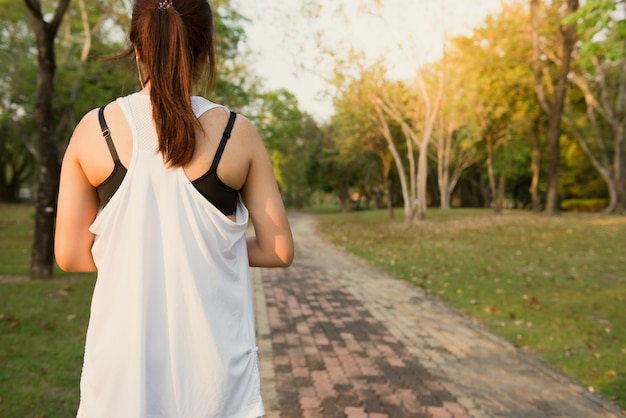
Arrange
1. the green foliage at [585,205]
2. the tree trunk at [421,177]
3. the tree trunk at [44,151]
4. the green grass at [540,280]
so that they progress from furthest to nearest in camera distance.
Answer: the green foliage at [585,205], the tree trunk at [421,177], the tree trunk at [44,151], the green grass at [540,280]

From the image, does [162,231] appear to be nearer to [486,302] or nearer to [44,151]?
[486,302]

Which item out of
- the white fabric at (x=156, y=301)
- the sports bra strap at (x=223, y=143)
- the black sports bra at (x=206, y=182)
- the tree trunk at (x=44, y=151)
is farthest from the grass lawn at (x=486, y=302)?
the sports bra strap at (x=223, y=143)

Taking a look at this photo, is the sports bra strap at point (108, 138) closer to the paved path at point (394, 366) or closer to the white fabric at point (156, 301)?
the white fabric at point (156, 301)

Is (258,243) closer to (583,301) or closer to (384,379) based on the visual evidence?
(384,379)

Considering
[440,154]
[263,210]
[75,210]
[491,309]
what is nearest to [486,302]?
[491,309]

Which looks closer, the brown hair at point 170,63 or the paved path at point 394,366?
the brown hair at point 170,63

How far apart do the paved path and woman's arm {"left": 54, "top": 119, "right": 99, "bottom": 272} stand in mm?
2993

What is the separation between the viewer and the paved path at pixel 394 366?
176 inches

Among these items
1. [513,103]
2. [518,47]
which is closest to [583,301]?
[518,47]

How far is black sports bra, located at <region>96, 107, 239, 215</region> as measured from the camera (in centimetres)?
149

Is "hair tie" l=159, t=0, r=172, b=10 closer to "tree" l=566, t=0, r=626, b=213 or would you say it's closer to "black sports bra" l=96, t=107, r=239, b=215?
"black sports bra" l=96, t=107, r=239, b=215

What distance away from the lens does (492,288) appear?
9.55 m

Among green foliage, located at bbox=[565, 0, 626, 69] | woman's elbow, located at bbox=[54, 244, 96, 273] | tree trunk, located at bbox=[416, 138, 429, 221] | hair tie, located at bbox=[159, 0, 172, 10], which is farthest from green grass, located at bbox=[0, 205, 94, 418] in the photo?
tree trunk, located at bbox=[416, 138, 429, 221]

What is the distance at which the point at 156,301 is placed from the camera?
152 cm
